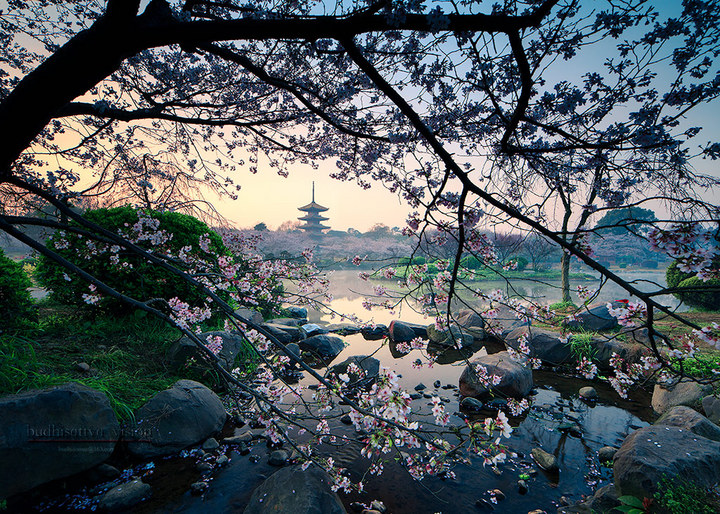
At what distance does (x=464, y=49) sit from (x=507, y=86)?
0.74 meters

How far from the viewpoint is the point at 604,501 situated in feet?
10.8

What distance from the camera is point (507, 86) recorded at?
2967mm

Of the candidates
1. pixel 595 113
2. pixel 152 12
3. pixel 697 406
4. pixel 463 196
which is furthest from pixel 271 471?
pixel 697 406

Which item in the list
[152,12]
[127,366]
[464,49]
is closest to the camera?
[152,12]

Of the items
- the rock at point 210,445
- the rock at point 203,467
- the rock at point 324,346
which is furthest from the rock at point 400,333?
the rock at point 203,467

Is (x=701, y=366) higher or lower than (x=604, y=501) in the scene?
higher

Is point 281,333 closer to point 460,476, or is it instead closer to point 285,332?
point 285,332

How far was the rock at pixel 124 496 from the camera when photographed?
312 cm

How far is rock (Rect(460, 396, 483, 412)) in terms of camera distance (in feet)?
18.0

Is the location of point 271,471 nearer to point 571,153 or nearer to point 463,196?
point 463,196

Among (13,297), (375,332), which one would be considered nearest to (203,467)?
(13,297)

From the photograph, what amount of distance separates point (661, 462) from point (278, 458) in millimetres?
4111

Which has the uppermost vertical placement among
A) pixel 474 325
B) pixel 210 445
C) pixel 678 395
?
pixel 474 325

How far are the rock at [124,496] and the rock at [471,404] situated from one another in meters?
4.61
